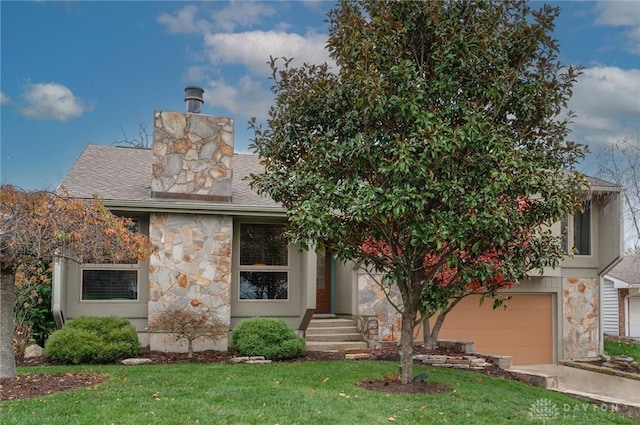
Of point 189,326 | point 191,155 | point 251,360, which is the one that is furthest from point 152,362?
point 191,155

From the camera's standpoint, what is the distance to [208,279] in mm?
10828

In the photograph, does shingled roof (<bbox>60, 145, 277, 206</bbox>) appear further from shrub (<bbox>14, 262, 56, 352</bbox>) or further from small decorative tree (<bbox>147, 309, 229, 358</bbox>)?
small decorative tree (<bbox>147, 309, 229, 358</bbox>)

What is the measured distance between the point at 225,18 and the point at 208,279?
5695 mm

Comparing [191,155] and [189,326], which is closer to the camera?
[189,326]

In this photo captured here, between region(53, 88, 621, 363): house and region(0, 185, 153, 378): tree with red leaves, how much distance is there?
7.93ft

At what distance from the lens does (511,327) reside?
14.2m

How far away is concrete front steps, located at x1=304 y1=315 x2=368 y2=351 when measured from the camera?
11.4m

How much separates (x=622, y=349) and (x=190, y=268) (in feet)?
41.3

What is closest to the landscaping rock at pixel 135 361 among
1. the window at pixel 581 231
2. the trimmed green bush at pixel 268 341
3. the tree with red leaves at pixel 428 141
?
the trimmed green bush at pixel 268 341

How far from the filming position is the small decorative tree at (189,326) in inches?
391

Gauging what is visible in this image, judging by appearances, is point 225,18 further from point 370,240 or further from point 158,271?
point 370,240

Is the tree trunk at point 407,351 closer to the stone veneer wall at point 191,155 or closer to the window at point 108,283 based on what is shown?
the stone veneer wall at point 191,155

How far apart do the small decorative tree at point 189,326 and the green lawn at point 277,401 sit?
117 cm

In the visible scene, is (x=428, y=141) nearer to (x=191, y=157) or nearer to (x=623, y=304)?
A: (x=191, y=157)
